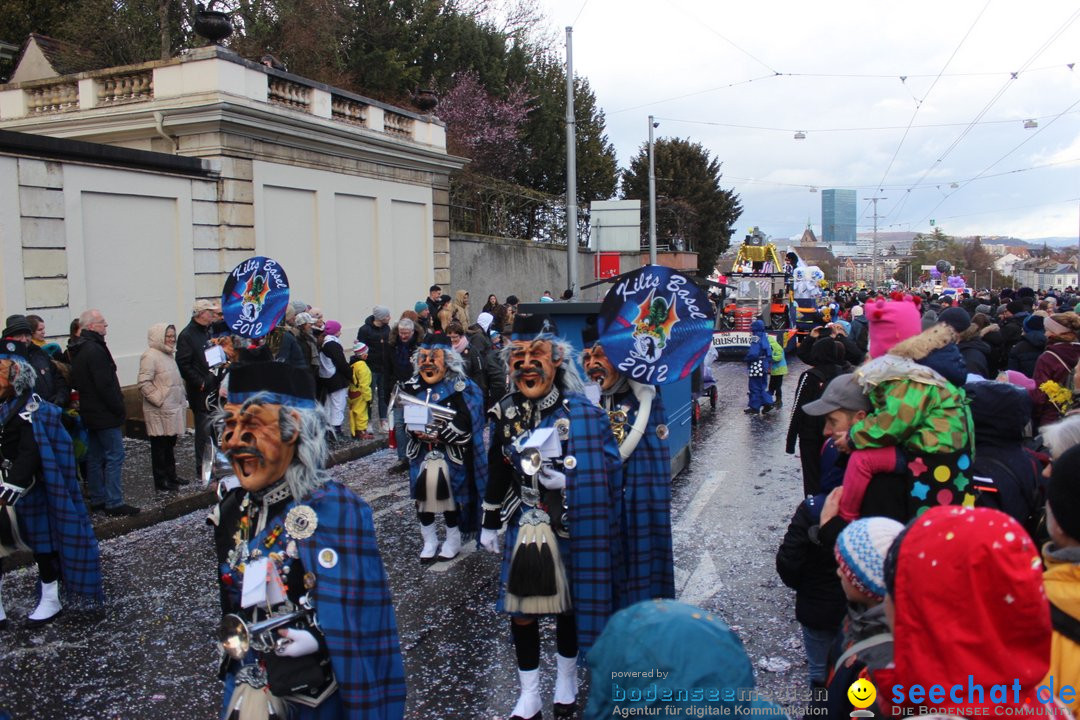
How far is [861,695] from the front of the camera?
2367mm

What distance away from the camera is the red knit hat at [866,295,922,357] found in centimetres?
530

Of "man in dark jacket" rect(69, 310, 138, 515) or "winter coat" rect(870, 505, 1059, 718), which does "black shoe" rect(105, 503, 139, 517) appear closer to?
"man in dark jacket" rect(69, 310, 138, 515)

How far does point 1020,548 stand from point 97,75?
1573cm

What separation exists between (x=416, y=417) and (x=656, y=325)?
2451mm

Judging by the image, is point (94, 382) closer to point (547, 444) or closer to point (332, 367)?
point (332, 367)

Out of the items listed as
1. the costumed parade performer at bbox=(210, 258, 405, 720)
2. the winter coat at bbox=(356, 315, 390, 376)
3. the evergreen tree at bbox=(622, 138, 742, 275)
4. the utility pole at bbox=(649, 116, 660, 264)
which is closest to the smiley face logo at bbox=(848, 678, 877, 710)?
the costumed parade performer at bbox=(210, 258, 405, 720)

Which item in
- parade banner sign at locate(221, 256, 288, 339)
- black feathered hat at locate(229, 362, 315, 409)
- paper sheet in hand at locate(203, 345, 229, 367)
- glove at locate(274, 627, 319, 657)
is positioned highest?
parade banner sign at locate(221, 256, 288, 339)

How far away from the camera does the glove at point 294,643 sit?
9.29ft

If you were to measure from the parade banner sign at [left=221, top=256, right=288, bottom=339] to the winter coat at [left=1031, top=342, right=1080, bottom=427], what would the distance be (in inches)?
259

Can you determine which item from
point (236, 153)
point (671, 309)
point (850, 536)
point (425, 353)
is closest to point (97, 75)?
point (236, 153)

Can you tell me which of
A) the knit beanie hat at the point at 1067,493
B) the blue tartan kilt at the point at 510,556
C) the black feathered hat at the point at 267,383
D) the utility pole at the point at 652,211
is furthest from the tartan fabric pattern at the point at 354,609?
the utility pole at the point at 652,211

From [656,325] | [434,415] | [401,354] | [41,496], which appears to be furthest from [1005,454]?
[401,354]

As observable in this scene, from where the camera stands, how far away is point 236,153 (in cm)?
1403

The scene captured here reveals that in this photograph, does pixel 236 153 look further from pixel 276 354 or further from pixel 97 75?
pixel 276 354
